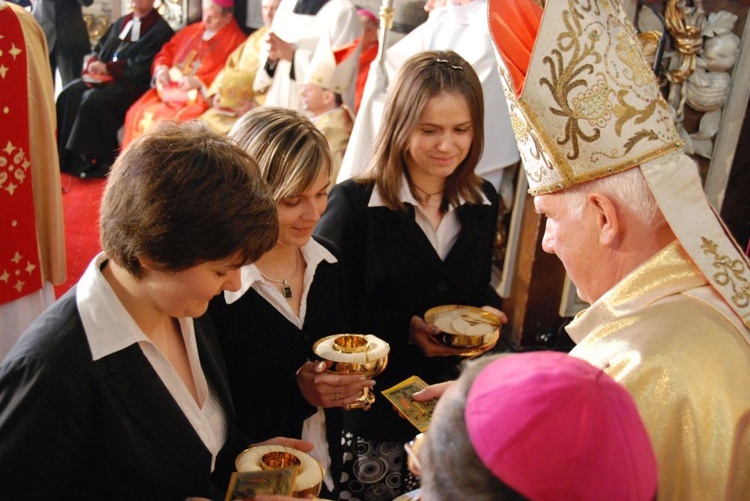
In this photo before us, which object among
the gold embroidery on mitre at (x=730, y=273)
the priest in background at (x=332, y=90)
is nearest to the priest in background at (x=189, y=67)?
the priest in background at (x=332, y=90)

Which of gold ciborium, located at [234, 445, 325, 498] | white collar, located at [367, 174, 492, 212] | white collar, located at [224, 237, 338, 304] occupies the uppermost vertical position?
white collar, located at [367, 174, 492, 212]

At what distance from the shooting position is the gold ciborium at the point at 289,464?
1.56 meters

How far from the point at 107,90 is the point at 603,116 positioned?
6997mm

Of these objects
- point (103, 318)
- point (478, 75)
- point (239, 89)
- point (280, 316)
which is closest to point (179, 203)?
point (103, 318)

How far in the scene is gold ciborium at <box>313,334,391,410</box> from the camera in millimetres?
1950

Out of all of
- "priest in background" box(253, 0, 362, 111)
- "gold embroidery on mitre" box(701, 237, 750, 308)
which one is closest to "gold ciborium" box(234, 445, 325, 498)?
"gold embroidery on mitre" box(701, 237, 750, 308)

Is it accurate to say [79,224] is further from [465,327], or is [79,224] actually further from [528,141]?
[528,141]

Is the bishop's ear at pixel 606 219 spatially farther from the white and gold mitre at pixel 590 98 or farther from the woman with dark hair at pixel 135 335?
the woman with dark hair at pixel 135 335

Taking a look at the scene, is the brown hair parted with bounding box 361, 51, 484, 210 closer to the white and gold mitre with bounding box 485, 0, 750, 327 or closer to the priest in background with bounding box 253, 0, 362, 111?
the white and gold mitre with bounding box 485, 0, 750, 327

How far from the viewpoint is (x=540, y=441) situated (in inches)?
35.4

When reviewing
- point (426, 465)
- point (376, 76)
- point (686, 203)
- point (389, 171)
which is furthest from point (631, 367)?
point (376, 76)

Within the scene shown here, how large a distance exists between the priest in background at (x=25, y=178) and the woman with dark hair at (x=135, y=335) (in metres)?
1.90

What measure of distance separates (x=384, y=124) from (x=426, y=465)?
1.82 meters

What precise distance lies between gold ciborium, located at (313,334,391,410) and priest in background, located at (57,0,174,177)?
613 cm
